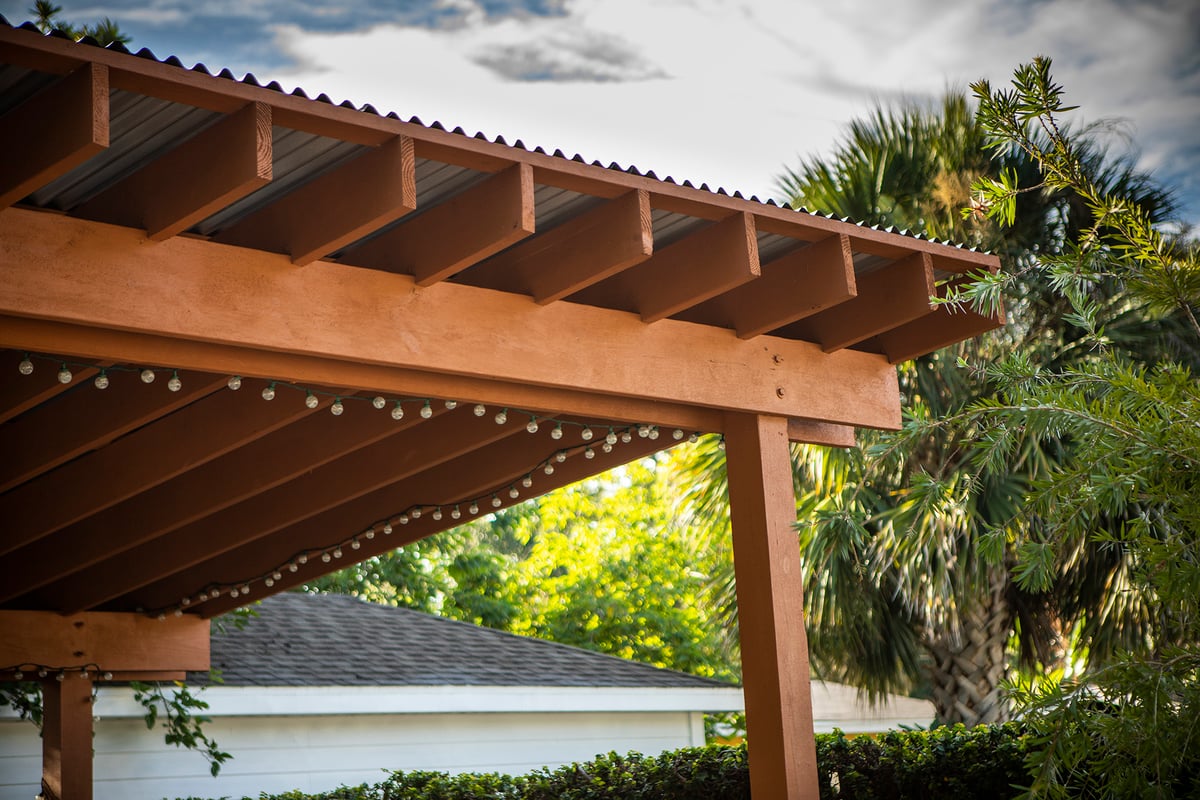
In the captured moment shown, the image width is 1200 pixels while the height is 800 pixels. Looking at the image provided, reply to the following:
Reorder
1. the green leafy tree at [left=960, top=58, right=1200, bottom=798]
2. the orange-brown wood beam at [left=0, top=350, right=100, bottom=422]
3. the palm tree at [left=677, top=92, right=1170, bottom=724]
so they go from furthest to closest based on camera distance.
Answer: the palm tree at [left=677, top=92, right=1170, bottom=724] → the orange-brown wood beam at [left=0, top=350, right=100, bottom=422] → the green leafy tree at [left=960, top=58, right=1200, bottom=798]

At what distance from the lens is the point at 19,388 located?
3828mm

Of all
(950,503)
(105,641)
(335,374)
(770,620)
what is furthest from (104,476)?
(950,503)

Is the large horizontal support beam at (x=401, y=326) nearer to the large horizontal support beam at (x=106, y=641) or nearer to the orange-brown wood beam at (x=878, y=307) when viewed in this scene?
the orange-brown wood beam at (x=878, y=307)

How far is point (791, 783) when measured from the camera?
12.2 feet

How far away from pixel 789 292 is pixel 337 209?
161cm

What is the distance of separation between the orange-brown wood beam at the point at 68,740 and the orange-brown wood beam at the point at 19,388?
12.3 feet

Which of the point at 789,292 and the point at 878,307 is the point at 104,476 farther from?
the point at 878,307

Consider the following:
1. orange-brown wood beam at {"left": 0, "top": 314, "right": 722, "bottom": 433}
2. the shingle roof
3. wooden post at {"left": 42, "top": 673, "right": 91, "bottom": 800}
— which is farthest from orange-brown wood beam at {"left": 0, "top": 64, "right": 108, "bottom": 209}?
the shingle roof

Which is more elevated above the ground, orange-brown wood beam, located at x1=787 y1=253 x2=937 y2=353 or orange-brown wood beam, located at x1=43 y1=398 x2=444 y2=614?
orange-brown wood beam, located at x1=787 y1=253 x2=937 y2=353

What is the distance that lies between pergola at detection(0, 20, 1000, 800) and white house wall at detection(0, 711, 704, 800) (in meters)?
2.97

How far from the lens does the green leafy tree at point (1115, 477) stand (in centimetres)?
252

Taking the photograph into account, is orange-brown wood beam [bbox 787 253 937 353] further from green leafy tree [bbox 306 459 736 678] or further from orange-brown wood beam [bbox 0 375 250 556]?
green leafy tree [bbox 306 459 736 678]

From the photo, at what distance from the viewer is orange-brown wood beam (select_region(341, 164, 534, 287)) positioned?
318 centimetres

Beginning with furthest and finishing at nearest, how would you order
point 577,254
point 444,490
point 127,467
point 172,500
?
1. point 444,490
2. point 172,500
3. point 127,467
4. point 577,254
